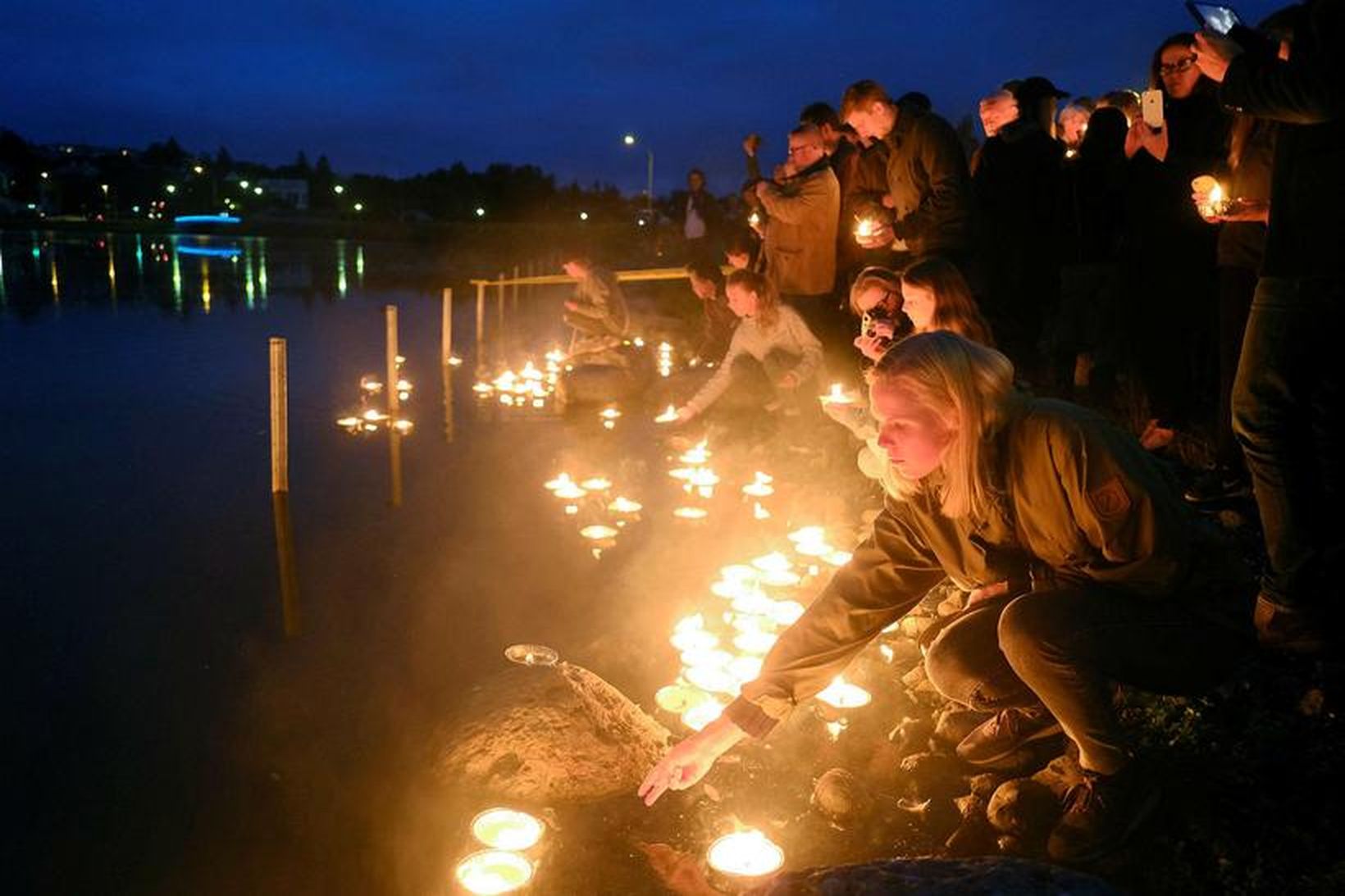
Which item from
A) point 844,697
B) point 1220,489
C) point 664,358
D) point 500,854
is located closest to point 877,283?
point 1220,489

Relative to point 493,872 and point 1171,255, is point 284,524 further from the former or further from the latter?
point 1171,255

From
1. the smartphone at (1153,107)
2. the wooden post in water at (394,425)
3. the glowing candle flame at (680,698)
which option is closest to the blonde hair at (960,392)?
the glowing candle flame at (680,698)

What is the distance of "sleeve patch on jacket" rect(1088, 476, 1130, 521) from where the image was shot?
2.77 m

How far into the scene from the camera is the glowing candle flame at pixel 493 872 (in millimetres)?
3250

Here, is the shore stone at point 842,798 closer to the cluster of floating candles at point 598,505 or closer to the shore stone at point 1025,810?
the shore stone at point 1025,810

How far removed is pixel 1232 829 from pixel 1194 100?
12.9ft

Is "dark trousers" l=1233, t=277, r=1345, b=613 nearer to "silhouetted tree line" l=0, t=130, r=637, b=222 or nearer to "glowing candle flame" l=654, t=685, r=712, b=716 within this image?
"glowing candle flame" l=654, t=685, r=712, b=716

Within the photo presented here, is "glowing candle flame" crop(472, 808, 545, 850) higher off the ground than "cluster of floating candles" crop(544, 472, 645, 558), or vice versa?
"cluster of floating candles" crop(544, 472, 645, 558)

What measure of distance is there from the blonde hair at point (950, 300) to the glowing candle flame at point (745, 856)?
2.40m

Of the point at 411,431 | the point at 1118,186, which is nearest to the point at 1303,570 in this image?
the point at 1118,186

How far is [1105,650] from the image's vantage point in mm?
2916

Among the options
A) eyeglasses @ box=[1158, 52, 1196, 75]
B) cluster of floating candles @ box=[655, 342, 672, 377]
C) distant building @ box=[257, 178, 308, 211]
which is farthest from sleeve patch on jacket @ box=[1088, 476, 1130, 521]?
distant building @ box=[257, 178, 308, 211]

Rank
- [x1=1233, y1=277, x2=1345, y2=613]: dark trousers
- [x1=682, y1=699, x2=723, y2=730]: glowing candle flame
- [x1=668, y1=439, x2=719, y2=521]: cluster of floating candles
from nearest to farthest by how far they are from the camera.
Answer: [x1=1233, y1=277, x2=1345, y2=613]: dark trousers < [x1=682, y1=699, x2=723, y2=730]: glowing candle flame < [x1=668, y1=439, x2=719, y2=521]: cluster of floating candles

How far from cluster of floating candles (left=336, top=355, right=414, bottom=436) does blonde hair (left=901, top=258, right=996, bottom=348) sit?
542 cm
